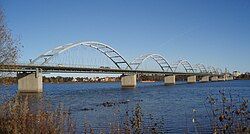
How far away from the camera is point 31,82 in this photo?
260 feet

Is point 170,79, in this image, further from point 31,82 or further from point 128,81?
point 31,82

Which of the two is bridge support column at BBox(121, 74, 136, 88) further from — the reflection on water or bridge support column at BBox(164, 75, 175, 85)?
the reflection on water

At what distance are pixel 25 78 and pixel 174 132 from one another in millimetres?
67544

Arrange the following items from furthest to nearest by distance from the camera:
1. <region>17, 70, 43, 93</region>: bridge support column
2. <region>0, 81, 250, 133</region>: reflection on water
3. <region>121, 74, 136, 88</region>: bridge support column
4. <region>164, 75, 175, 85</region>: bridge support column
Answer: <region>164, 75, 175, 85</region>: bridge support column, <region>121, 74, 136, 88</region>: bridge support column, <region>17, 70, 43, 93</region>: bridge support column, <region>0, 81, 250, 133</region>: reflection on water

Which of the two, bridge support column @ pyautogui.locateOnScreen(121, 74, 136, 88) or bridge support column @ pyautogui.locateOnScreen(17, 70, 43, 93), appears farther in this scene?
bridge support column @ pyautogui.locateOnScreen(121, 74, 136, 88)

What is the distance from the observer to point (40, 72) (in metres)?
80.2

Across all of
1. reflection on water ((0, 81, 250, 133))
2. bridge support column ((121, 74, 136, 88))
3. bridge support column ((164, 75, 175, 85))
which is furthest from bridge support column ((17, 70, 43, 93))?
bridge support column ((164, 75, 175, 85))

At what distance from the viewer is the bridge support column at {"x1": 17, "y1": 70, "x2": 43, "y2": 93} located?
256 ft

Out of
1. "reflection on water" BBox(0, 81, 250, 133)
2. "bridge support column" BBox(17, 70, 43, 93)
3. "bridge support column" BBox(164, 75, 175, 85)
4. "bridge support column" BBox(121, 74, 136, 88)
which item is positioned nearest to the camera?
"reflection on water" BBox(0, 81, 250, 133)

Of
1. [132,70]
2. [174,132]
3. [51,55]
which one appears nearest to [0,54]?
[174,132]

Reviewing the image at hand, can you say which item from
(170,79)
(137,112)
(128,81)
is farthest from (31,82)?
(170,79)

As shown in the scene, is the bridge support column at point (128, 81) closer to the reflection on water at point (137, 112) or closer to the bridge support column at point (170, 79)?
the bridge support column at point (170, 79)

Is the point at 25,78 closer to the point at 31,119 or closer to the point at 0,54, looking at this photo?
the point at 0,54

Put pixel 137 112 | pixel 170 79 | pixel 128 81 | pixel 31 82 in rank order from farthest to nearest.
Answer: pixel 170 79 → pixel 128 81 → pixel 31 82 → pixel 137 112
